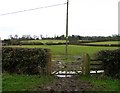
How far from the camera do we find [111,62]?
16.0 metres

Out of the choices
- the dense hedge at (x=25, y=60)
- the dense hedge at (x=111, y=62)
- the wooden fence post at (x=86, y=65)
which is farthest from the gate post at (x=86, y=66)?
the dense hedge at (x=25, y=60)

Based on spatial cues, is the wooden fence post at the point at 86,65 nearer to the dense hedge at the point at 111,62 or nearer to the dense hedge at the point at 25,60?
the dense hedge at the point at 111,62

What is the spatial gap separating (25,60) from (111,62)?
4.63 meters

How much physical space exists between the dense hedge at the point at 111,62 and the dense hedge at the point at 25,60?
3.00 m

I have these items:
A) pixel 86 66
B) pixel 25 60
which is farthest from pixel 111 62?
pixel 25 60

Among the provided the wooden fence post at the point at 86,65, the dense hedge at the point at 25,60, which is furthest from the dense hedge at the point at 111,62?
the dense hedge at the point at 25,60

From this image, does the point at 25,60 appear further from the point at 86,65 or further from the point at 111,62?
the point at 111,62

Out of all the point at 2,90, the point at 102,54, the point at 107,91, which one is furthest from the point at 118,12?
the point at 2,90

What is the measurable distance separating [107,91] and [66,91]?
1.61m

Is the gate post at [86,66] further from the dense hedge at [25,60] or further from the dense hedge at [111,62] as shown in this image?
the dense hedge at [25,60]

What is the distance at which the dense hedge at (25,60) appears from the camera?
53.9ft

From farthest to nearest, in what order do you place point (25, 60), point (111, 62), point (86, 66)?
point (25, 60)
point (86, 66)
point (111, 62)

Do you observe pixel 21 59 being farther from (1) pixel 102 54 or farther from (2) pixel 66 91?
(2) pixel 66 91

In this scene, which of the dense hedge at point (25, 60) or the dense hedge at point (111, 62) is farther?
the dense hedge at point (25, 60)
